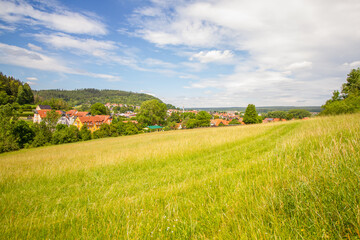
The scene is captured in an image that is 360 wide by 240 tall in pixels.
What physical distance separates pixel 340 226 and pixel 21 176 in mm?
9752

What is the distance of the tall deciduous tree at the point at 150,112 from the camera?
7762 centimetres

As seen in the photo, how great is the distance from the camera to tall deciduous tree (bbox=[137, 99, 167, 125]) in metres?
77.6

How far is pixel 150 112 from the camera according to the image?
7850cm

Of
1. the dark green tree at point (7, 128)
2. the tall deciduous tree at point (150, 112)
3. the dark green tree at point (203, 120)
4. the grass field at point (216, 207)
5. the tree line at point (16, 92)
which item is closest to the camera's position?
the grass field at point (216, 207)

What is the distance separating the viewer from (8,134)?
37031 mm

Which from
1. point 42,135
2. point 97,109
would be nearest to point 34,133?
point 42,135

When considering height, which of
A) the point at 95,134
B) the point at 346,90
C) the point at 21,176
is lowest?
the point at 95,134

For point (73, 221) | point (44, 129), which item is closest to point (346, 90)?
point (73, 221)

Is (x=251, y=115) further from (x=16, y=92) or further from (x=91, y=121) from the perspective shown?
(x=16, y=92)

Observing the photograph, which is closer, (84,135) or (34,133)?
(34,133)

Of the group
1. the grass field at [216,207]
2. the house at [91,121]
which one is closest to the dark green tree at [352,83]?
the grass field at [216,207]

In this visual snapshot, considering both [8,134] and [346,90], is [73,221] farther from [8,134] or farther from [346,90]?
[346,90]

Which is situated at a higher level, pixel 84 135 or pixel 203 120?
pixel 203 120

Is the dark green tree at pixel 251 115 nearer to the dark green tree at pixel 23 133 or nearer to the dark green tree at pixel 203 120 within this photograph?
the dark green tree at pixel 203 120
